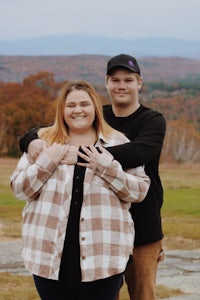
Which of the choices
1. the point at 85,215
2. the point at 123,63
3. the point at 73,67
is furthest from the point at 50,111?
the point at 73,67

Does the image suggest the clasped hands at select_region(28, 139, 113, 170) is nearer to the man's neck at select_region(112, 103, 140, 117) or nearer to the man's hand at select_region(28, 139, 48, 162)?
the man's hand at select_region(28, 139, 48, 162)

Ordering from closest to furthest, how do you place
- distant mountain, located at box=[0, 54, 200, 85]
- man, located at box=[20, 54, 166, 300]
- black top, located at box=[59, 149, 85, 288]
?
black top, located at box=[59, 149, 85, 288] < man, located at box=[20, 54, 166, 300] < distant mountain, located at box=[0, 54, 200, 85]

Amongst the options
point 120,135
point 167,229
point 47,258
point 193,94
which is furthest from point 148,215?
point 193,94

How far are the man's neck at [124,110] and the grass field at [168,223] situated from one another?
302cm

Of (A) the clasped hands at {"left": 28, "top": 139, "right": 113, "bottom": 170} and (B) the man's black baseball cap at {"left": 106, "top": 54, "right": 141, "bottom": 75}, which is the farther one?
(B) the man's black baseball cap at {"left": 106, "top": 54, "right": 141, "bottom": 75}

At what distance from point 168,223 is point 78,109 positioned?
11364 millimetres

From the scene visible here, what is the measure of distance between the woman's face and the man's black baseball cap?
0.55m

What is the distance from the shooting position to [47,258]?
3.41 m

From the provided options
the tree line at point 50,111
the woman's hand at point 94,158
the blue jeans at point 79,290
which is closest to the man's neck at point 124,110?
the woman's hand at point 94,158

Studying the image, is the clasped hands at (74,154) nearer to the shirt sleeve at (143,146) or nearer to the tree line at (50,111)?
the shirt sleeve at (143,146)

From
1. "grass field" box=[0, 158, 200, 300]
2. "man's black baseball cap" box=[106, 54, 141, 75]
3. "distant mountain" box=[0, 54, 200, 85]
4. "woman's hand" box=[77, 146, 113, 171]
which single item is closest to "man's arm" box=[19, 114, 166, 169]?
"woman's hand" box=[77, 146, 113, 171]

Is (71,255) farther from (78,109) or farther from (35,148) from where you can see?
(78,109)

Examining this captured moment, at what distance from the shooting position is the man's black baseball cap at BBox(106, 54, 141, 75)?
157 inches

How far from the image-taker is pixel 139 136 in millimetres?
3857
